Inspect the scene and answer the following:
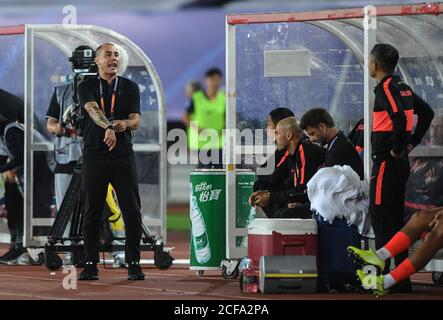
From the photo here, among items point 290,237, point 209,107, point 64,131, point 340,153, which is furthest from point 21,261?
point 209,107

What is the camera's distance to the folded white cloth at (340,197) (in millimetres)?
9844

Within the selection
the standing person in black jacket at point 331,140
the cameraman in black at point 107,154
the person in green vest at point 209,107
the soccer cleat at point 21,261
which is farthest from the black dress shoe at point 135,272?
the person in green vest at point 209,107

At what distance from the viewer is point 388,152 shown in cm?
961

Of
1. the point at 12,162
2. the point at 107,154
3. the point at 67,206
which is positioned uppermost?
the point at 107,154

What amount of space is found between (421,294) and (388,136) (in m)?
1.22

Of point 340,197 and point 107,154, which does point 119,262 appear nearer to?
point 107,154

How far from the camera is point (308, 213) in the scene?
34.7 ft

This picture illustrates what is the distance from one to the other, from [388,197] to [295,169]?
128cm

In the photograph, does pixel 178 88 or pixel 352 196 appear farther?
pixel 178 88

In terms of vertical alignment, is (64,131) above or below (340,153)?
above
